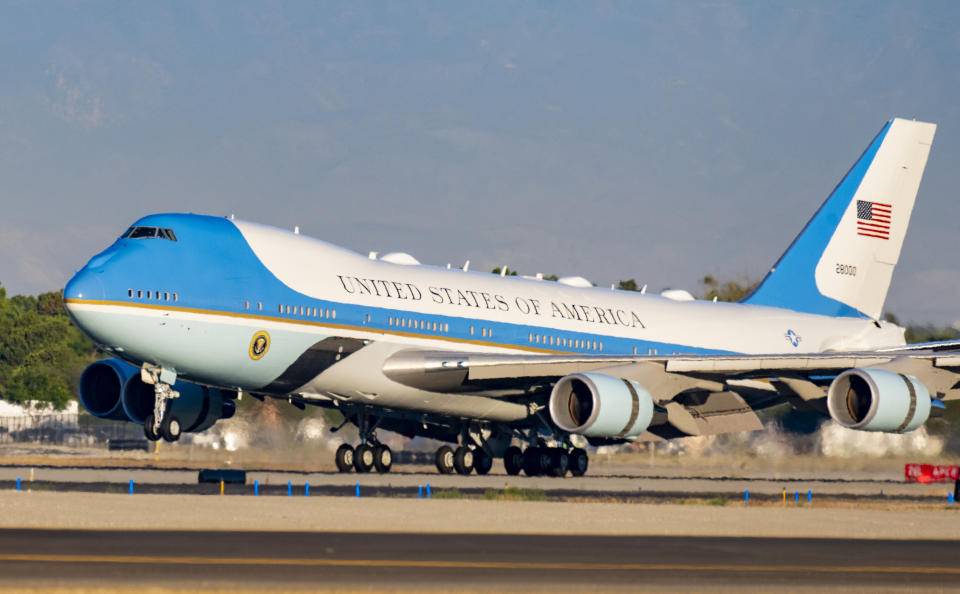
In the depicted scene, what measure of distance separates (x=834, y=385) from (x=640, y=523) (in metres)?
12.1

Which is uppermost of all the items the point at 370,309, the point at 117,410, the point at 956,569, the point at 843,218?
the point at 843,218

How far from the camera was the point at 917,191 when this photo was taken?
5341 centimetres

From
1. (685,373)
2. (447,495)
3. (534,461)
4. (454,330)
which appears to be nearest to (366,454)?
(454,330)

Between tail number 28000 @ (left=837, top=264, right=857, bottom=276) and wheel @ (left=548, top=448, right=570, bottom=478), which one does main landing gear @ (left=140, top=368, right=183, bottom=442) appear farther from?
tail number 28000 @ (left=837, top=264, right=857, bottom=276)

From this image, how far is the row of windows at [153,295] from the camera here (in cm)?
3384

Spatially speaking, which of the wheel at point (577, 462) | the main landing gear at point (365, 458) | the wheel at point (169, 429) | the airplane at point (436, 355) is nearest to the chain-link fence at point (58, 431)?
the airplane at point (436, 355)

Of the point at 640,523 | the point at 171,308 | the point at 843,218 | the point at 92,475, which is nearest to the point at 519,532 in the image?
the point at 640,523

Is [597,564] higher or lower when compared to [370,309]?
lower

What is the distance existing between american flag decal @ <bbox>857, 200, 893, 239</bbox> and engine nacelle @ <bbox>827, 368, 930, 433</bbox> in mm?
16085

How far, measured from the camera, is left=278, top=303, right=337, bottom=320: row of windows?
3612 cm

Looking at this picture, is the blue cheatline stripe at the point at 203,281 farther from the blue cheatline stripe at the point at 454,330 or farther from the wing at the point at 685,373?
the wing at the point at 685,373

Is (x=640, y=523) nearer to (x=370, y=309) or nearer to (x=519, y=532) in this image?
(x=519, y=532)

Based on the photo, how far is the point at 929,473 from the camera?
45.5 m

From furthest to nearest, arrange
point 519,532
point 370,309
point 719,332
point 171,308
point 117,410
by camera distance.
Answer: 1. point 719,332
2. point 117,410
3. point 370,309
4. point 171,308
5. point 519,532
